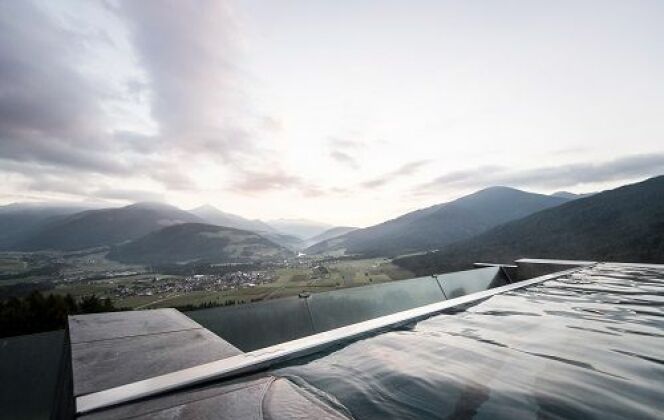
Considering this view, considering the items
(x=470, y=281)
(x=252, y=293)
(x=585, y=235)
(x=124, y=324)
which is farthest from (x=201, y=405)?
(x=585, y=235)

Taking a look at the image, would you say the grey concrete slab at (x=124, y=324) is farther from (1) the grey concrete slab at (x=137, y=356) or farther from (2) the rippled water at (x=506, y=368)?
(2) the rippled water at (x=506, y=368)

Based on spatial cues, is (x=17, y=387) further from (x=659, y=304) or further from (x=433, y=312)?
(x=659, y=304)

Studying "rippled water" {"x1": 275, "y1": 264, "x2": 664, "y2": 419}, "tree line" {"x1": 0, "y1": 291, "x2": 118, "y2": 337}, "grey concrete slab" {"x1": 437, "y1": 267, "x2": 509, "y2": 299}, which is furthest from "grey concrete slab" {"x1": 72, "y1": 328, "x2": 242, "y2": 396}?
"tree line" {"x1": 0, "y1": 291, "x2": 118, "y2": 337}

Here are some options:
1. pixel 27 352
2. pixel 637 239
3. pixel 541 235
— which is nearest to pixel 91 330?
pixel 27 352

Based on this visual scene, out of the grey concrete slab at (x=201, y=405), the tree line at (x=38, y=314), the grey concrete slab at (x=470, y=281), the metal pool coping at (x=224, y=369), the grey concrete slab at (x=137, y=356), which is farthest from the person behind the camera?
the tree line at (x=38, y=314)

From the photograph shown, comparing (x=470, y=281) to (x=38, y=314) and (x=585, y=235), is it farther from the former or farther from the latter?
(x=585, y=235)

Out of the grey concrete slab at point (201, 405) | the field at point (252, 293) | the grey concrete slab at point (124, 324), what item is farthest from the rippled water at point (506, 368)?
the field at point (252, 293)
